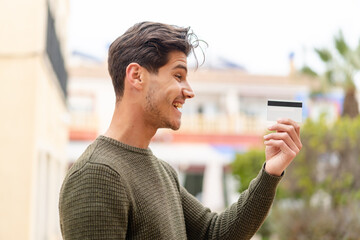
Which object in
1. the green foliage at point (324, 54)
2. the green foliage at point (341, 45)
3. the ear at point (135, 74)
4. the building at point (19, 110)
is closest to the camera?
the ear at point (135, 74)

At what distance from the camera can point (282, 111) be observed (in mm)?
1845

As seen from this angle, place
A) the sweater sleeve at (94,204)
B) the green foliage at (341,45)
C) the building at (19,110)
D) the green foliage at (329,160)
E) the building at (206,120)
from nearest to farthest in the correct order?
the sweater sleeve at (94,204) → the building at (19,110) → the green foliage at (329,160) → the green foliage at (341,45) → the building at (206,120)

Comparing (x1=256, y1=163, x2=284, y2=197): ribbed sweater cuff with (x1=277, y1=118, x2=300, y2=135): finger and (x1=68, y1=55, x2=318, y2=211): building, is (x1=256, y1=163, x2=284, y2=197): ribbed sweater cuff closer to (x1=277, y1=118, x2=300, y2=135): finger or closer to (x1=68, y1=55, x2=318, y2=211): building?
(x1=277, y1=118, x2=300, y2=135): finger

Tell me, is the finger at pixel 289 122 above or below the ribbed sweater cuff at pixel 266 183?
above

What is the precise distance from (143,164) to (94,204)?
0.29 meters

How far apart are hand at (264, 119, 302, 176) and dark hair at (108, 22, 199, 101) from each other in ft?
1.29

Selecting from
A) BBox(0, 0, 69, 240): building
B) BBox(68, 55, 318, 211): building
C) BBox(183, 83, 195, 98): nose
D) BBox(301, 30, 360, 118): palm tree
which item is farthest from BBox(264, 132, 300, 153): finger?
BBox(68, 55, 318, 211): building

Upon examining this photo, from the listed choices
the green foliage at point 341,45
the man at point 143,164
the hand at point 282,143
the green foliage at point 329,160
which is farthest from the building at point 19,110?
the green foliage at point 341,45

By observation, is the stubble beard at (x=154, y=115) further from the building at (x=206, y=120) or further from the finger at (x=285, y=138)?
the building at (x=206, y=120)

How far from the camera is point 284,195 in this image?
12.0 metres

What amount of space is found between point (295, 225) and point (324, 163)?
132 cm

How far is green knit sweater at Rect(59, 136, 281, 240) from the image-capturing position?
1.54m

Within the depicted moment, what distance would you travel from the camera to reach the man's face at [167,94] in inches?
70.5

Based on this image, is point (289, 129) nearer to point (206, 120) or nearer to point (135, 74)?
point (135, 74)
